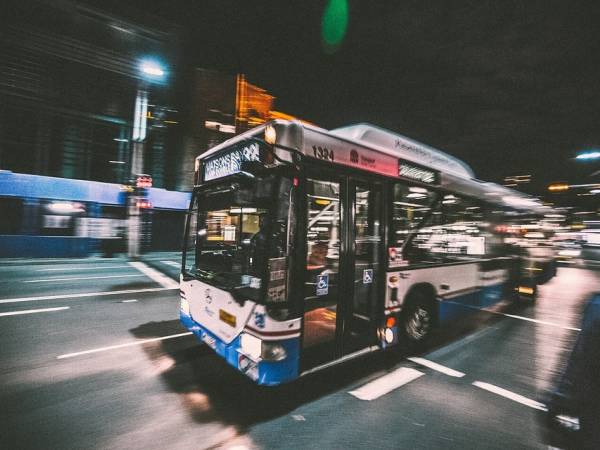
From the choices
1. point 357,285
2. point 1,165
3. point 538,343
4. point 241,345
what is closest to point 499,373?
point 538,343

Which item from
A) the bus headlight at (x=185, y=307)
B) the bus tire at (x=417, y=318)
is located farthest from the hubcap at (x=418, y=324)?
the bus headlight at (x=185, y=307)

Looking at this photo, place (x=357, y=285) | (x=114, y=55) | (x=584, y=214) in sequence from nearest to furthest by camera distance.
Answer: (x=357, y=285)
(x=114, y=55)
(x=584, y=214)

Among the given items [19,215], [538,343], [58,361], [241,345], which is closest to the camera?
[241,345]

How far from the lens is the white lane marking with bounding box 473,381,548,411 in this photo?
3.77m

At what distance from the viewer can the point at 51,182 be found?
16.6 metres

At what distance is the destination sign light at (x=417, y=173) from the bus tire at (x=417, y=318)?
1.91 meters

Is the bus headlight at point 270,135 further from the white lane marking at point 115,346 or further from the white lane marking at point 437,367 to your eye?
the white lane marking at point 115,346

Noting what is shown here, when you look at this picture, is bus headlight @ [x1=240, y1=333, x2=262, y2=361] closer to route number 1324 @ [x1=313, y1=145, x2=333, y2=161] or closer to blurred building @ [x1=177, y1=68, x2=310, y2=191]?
route number 1324 @ [x1=313, y1=145, x2=333, y2=161]

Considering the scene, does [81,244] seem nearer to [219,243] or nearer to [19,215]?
Answer: [19,215]

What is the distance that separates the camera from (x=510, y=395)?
3.98 metres

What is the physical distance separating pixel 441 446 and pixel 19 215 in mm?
21065

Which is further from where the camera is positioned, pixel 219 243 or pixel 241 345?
pixel 219 243

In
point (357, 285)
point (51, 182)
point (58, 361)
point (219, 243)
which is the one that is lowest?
point (58, 361)

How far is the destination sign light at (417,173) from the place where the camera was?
481cm
